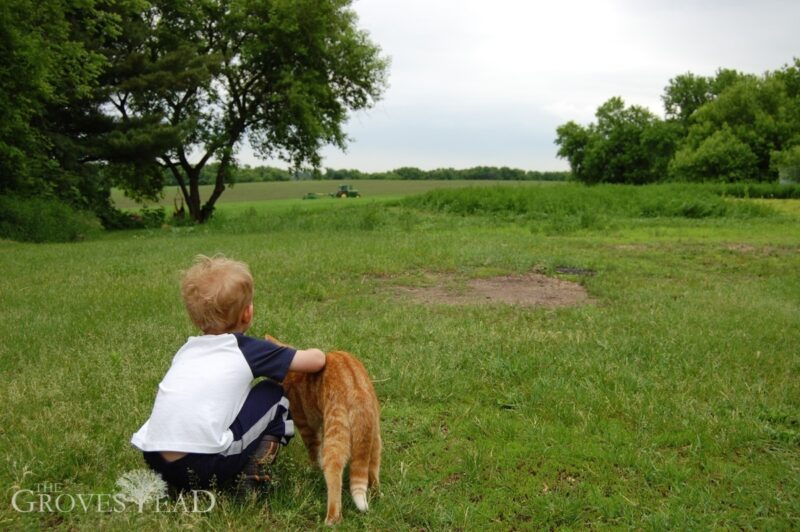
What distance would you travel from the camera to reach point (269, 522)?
317cm

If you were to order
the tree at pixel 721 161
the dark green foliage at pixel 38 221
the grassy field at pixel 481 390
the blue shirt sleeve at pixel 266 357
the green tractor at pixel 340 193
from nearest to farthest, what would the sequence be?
the blue shirt sleeve at pixel 266 357 → the grassy field at pixel 481 390 → the dark green foliage at pixel 38 221 → the green tractor at pixel 340 193 → the tree at pixel 721 161

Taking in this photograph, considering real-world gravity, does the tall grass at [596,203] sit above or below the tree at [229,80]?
below

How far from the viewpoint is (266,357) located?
3268mm

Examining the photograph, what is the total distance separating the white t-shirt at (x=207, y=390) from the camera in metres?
3.11

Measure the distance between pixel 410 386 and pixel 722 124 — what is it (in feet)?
229

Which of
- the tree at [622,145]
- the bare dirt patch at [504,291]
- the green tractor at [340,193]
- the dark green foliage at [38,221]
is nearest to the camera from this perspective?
the bare dirt patch at [504,291]

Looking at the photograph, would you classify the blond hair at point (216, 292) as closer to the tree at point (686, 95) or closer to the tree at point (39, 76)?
the tree at point (39, 76)

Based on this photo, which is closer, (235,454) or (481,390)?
(235,454)

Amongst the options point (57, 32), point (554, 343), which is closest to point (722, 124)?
point (57, 32)

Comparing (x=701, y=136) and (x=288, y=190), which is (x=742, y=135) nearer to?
(x=701, y=136)

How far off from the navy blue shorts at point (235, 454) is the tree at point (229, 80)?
25194 millimetres

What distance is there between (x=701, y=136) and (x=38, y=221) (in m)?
63.8

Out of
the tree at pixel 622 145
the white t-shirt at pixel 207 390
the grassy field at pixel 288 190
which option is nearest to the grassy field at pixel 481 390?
the white t-shirt at pixel 207 390

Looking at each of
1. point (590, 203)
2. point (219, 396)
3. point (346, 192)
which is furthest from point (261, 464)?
point (346, 192)
